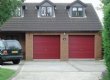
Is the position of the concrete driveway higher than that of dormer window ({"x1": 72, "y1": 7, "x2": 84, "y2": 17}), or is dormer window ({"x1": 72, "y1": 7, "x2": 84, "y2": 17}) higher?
dormer window ({"x1": 72, "y1": 7, "x2": 84, "y2": 17})

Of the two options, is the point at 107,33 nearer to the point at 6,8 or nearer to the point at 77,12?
the point at 6,8

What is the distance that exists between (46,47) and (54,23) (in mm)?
2600

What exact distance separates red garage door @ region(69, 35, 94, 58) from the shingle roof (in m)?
1.01

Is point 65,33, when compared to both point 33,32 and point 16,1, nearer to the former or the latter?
point 33,32

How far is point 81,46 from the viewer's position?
42.6 meters

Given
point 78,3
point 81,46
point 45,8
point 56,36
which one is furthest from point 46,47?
point 78,3

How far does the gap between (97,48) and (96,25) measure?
2.42 meters

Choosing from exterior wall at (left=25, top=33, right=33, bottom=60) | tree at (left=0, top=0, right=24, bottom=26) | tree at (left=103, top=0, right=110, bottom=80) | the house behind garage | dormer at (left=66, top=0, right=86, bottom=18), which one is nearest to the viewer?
tree at (left=103, top=0, right=110, bottom=80)

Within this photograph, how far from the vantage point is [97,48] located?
4209 centimetres

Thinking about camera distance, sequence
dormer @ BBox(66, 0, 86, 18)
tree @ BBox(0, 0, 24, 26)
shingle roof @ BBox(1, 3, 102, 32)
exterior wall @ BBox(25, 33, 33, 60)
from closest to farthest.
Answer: tree @ BBox(0, 0, 24, 26), exterior wall @ BBox(25, 33, 33, 60), shingle roof @ BBox(1, 3, 102, 32), dormer @ BBox(66, 0, 86, 18)

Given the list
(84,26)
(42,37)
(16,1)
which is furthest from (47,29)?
(16,1)

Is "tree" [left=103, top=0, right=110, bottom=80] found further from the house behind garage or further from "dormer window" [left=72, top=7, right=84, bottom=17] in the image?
"dormer window" [left=72, top=7, right=84, bottom=17]

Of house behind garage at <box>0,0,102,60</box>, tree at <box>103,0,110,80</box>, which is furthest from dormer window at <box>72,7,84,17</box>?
tree at <box>103,0,110,80</box>

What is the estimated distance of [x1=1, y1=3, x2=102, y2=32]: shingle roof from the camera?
42.2 metres
